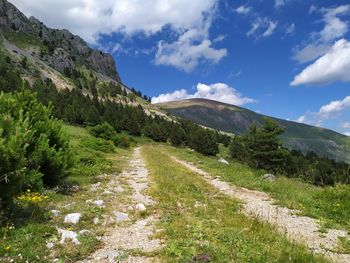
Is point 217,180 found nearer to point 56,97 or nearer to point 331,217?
point 331,217

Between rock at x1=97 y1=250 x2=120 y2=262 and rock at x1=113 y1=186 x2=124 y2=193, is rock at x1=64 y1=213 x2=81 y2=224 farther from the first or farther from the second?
rock at x1=113 y1=186 x2=124 y2=193

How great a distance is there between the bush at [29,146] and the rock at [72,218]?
1495mm

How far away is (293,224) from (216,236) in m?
3.66

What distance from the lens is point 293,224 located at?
10188mm

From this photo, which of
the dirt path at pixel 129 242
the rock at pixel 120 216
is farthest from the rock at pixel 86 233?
the rock at pixel 120 216

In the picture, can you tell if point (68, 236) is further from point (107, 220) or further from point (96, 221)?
point (107, 220)

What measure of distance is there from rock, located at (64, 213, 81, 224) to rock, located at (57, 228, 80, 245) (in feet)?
2.93

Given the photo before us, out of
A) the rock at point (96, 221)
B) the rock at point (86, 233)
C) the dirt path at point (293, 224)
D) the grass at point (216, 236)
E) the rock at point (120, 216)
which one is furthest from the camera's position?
the rock at point (120, 216)

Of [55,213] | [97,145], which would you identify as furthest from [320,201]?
[97,145]

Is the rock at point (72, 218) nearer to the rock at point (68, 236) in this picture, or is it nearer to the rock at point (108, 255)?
the rock at point (68, 236)

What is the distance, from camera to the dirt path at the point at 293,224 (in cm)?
782

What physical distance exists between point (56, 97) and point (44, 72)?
5836cm

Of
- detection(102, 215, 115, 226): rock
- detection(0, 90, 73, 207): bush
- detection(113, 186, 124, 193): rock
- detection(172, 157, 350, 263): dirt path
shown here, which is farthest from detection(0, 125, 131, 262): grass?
detection(172, 157, 350, 263): dirt path

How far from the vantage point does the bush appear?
26.4 ft
